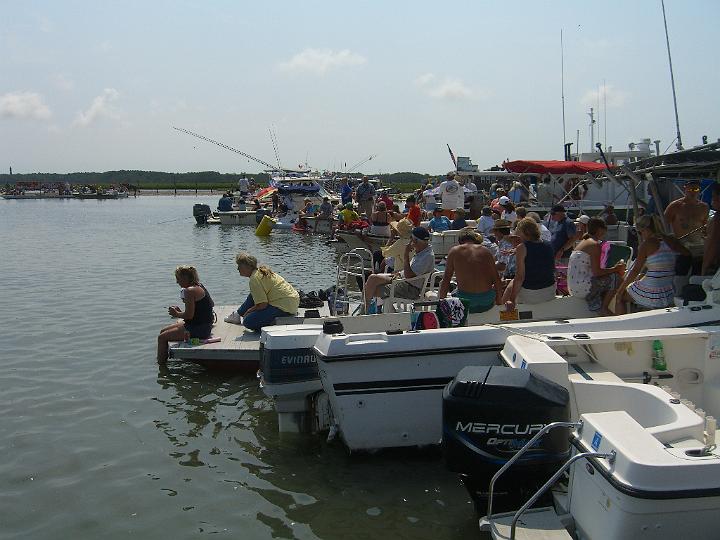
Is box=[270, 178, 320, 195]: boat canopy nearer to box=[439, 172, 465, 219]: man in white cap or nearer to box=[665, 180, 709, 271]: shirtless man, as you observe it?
box=[439, 172, 465, 219]: man in white cap

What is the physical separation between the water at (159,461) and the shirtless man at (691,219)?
10.1ft

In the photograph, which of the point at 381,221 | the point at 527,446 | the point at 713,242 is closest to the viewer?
the point at 527,446

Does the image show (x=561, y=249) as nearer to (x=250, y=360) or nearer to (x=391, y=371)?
(x=250, y=360)

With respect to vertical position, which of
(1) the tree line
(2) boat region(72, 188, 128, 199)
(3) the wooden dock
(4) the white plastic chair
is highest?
(1) the tree line

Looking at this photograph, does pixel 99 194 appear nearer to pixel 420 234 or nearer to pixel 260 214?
pixel 260 214

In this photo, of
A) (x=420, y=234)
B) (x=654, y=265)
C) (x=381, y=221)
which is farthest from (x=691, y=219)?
(x=381, y=221)

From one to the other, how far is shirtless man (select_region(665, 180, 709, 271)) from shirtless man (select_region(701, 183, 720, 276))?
1.04 ft

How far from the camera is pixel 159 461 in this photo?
21.7ft

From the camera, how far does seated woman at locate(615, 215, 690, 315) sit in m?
6.43

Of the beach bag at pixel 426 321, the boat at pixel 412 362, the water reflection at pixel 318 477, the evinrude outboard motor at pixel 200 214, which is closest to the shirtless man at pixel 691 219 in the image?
the boat at pixel 412 362

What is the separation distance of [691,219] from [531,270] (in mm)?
1603

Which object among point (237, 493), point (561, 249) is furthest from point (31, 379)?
point (561, 249)

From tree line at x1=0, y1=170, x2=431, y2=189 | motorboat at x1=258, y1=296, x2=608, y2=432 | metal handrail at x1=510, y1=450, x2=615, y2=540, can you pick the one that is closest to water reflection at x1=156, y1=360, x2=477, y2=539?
motorboat at x1=258, y1=296, x2=608, y2=432

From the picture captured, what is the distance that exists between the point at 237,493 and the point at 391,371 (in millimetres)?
1673
